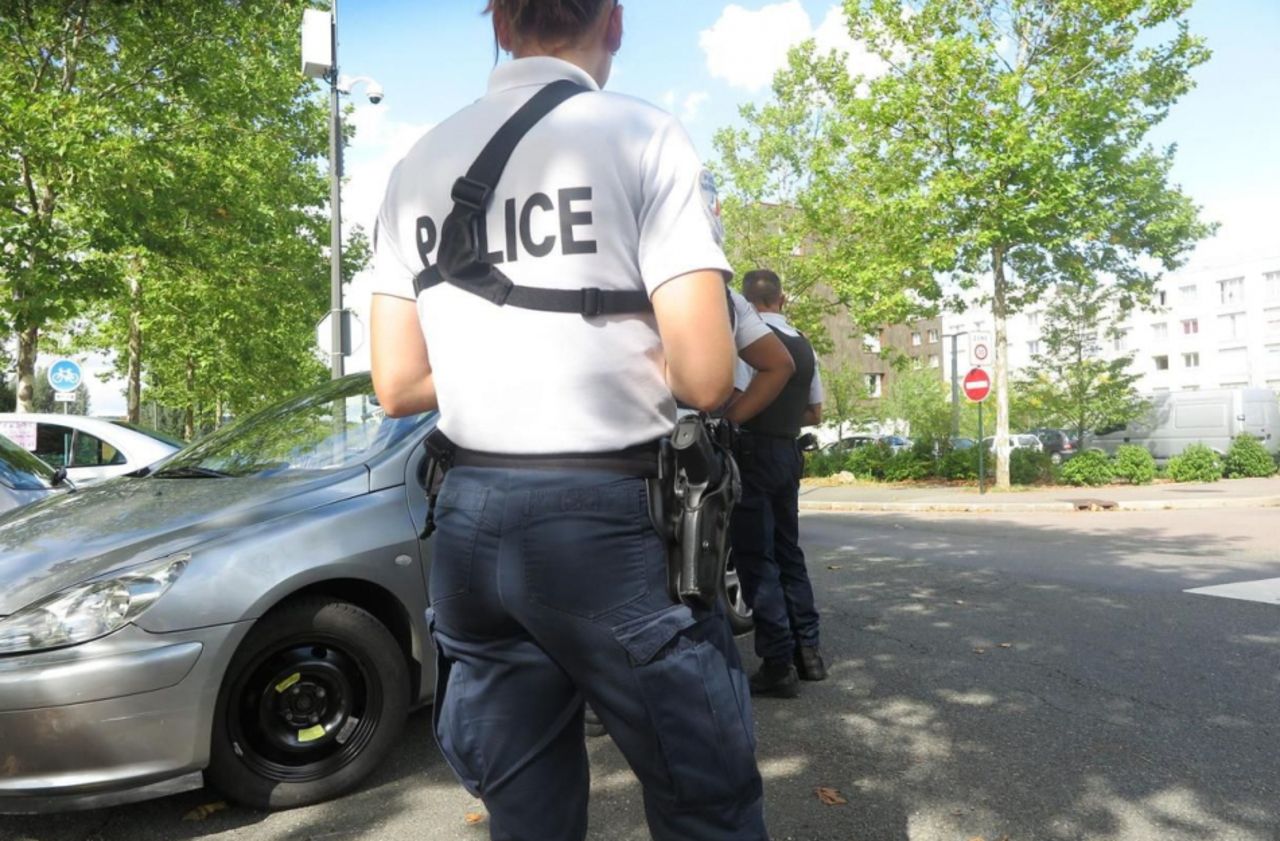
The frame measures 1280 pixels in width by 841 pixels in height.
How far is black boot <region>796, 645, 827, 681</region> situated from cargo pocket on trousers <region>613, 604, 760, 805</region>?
3.28 metres

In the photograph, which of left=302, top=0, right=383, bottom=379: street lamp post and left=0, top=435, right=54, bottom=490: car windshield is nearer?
left=0, top=435, right=54, bottom=490: car windshield

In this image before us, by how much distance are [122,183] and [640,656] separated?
531 inches

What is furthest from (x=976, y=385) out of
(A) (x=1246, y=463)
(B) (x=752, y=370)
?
(B) (x=752, y=370)

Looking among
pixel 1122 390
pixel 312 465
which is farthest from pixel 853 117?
pixel 312 465

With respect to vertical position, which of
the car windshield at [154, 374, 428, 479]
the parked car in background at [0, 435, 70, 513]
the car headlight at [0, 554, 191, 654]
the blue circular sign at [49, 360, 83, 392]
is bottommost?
the car headlight at [0, 554, 191, 654]

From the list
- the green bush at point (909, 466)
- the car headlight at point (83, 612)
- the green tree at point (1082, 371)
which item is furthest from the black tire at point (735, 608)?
the green tree at point (1082, 371)

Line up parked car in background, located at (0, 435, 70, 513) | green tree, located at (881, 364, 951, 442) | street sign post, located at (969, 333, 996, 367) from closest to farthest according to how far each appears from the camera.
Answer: parked car in background, located at (0, 435, 70, 513) → street sign post, located at (969, 333, 996, 367) → green tree, located at (881, 364, 951, 442)

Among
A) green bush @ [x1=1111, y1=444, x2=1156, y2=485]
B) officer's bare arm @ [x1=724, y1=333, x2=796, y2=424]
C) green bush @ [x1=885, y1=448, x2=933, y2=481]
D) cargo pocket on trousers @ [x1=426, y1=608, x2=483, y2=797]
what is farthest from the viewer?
green bush @ [x1=885, y1=448, x2=933, y2=481]

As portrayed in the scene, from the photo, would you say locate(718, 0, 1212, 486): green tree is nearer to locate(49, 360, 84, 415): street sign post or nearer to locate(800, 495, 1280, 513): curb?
locate(800, 495, 1280, 513): curb

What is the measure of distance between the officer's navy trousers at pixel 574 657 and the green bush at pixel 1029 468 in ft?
65.2

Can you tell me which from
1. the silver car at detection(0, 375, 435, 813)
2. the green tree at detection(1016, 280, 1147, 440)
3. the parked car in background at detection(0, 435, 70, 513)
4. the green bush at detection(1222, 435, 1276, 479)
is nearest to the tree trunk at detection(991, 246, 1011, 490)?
the green bush at detection(1222, 435, 1276, 479)

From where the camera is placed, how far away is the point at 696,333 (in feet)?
4.56

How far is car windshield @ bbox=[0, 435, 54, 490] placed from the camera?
5.62 meters

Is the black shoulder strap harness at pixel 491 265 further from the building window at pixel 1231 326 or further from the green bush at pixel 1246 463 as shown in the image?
the building window at pixel 1231 326
